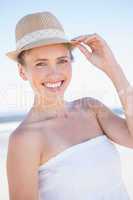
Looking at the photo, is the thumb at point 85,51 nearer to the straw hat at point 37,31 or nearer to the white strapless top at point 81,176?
the straw hat at point 37,31

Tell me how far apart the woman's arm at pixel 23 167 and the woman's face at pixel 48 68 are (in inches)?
10.2

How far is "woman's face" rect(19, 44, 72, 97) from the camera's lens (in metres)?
1.82

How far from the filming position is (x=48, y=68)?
1822 millimetres

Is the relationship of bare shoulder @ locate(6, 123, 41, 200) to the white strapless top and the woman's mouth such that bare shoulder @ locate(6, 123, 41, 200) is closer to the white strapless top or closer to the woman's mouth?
the white strapless top

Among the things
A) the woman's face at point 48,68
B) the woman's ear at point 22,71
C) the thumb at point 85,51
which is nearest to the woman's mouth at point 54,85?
the woman's face at point 48,68

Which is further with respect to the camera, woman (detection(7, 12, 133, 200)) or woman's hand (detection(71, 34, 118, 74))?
woman's hand (detection(71, 34, 118, 74))

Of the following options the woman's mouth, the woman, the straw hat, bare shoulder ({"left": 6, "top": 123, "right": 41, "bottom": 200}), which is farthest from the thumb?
bare shoulder ({"left": 6, "top": 123, "right": 41, "bottom": 200})

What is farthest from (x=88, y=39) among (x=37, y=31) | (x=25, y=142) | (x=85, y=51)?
(x=25, y=142)

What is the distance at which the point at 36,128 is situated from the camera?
1.84m

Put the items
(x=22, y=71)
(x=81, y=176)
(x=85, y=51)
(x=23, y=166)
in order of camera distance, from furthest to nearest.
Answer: (x=85, y=51), (x=22, y=71), (x=81, y=176), (x=23, y=166)

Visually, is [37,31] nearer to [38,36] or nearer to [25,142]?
[38,36]

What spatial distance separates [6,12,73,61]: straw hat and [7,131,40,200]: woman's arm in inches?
16.2

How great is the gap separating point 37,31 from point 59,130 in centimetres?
46

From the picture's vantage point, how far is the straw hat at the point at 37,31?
185cm
